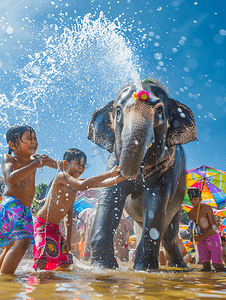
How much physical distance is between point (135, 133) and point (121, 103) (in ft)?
2.29

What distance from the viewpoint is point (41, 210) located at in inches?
133

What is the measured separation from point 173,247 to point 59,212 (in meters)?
2.54

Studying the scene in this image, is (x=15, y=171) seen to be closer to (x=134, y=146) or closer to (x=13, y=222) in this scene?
(x=13, y=222)

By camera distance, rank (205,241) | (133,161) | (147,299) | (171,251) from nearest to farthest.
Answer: (147,299) < (133,161) < (205,241) < (171,251)

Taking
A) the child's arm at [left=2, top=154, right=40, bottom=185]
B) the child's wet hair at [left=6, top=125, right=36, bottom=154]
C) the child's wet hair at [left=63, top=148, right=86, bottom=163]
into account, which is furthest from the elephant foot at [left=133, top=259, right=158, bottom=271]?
the child's wet hair at [left=6, top=125, right=36, bottom=154]

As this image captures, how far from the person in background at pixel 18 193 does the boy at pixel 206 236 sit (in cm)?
A: 275

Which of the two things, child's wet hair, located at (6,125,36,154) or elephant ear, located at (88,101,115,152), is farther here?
elephant ear, located at (88,101,115,152)

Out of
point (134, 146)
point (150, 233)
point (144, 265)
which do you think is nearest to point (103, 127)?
point (134, 146)

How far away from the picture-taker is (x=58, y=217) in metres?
3.36

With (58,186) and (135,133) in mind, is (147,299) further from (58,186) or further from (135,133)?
(58,186)

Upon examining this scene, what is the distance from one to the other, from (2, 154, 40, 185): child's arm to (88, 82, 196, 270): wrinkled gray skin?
89cm

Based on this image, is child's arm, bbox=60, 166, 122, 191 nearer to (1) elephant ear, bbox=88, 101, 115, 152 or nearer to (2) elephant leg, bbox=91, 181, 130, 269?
(2) elephant leg, bbox=91, 181, 130, 269

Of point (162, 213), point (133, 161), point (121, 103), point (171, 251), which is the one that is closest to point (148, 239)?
point (162, 213)

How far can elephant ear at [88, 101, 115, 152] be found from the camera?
4.29m
